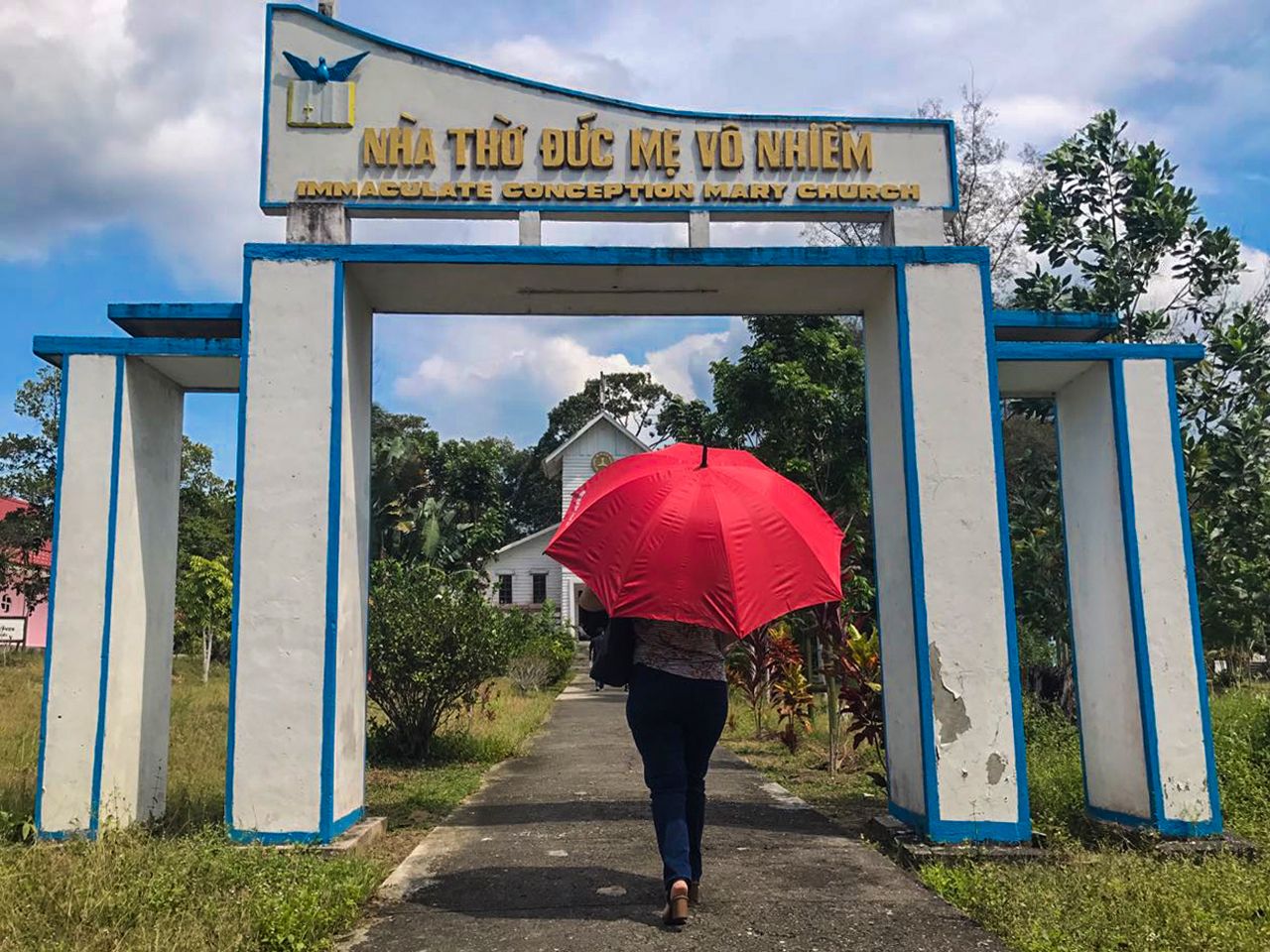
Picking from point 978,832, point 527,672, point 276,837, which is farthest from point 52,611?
point 527,672

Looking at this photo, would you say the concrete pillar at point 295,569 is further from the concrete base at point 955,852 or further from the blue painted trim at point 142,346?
the concrete base at point 955,852

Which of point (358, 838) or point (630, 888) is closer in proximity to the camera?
point (630, 888)

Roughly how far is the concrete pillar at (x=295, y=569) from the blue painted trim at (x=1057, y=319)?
400cm

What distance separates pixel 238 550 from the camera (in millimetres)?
5527

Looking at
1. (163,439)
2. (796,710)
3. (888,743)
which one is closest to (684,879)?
(888,743)

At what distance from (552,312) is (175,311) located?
2297mm

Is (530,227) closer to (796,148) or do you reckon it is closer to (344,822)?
(796,148)

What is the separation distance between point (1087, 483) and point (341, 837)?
16.0 feet

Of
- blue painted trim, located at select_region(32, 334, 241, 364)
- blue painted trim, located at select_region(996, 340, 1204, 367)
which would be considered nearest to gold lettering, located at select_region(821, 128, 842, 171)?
blue painted trim, located at select_region(996, 340, 1204, 367)

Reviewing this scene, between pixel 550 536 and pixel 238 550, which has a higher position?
pixel 550 536

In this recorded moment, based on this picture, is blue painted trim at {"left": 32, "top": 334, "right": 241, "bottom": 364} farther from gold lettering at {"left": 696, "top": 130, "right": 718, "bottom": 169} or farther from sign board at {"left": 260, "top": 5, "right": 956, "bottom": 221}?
gold lettering at {"left": 696, "top": 130, "right": 718, "bottom": 169}

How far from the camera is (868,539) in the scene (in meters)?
17.4

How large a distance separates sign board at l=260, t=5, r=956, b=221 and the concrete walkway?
3.71 meters

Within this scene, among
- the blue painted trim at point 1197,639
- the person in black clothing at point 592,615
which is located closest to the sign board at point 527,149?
the blue painted trim at point 1197,639
